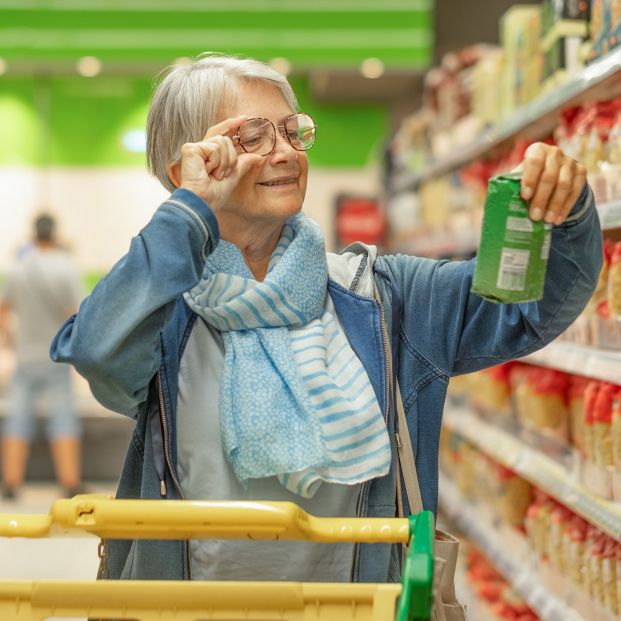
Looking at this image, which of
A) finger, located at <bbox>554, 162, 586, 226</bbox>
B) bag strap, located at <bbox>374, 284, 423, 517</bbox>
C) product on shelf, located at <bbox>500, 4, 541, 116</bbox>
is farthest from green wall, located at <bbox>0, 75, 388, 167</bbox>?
finger, located at <bbox>554, 162, 586, 226</bbox>

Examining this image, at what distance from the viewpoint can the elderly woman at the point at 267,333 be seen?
1.48 m

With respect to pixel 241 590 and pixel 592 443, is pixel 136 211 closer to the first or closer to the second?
pixel 592 443

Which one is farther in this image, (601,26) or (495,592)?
(495,592)

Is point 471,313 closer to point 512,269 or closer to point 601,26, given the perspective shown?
point 512,269

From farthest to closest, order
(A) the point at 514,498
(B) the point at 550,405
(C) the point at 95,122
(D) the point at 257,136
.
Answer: (C) the point at 95,122
(A) the point at 514,498
(B) the point at 550,405
(D) the point at 257,136

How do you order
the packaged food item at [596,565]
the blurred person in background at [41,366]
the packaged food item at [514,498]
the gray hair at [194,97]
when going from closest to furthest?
the gray hair at [194,97] → the packaged food item at [596,565] → the packaged food item at [514,498] → the blurred person in background at [41,366]

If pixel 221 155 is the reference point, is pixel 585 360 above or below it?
below

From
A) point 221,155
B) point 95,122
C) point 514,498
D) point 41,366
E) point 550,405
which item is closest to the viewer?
point 221,155

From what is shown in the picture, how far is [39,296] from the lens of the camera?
20.2 feet

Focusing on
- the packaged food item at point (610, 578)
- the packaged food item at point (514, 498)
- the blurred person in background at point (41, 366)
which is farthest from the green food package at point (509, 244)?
the blurred person in background at point (41, 366)

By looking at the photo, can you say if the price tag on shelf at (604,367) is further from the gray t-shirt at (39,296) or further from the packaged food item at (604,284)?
the gray t-shirt at (39,296)

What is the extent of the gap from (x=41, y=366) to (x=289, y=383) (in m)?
4.81

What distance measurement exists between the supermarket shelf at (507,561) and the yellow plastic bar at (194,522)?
148 centimetres

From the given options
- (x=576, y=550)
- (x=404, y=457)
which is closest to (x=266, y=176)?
(x=404, y=457)
